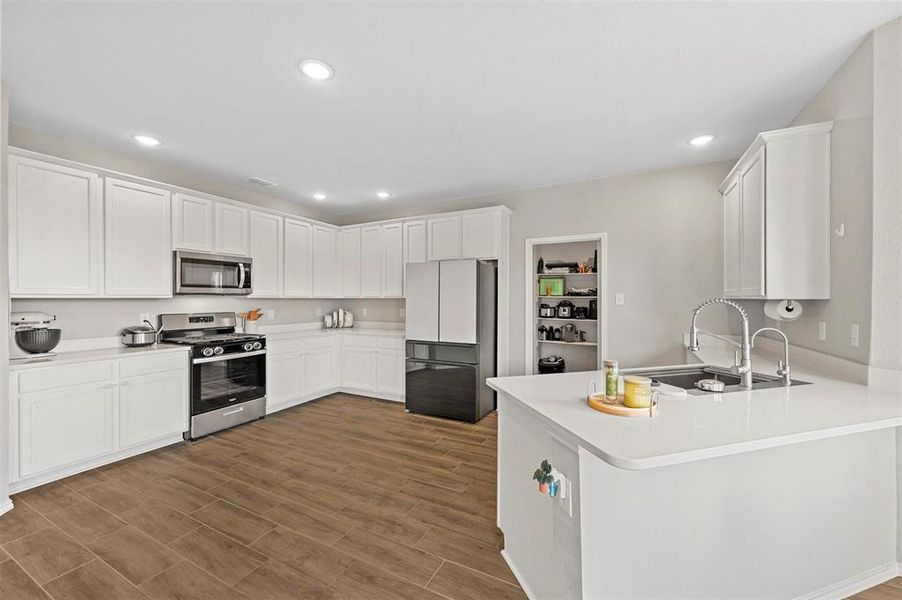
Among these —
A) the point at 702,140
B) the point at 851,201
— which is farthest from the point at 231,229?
the point at 851,201

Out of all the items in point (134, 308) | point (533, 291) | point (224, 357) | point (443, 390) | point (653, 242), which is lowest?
point (443, 390)

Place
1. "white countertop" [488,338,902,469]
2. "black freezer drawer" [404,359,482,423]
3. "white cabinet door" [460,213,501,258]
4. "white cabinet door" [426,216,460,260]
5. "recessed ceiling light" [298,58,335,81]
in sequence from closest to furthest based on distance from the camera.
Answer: "white countertop" [488,338,902,469] < "recessed ceiling light" [298,58,335,81] < "black freezer drawer" [404,359,482,423] < "white cabinet door" [460,213,501,258] < "white cabinet door" [426,216,460,260]

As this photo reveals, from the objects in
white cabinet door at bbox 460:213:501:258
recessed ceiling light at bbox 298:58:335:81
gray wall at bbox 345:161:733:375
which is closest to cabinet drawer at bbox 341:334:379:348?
white cabinet door at bbox 460:213:501:258

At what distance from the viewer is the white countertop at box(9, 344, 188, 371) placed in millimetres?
2578

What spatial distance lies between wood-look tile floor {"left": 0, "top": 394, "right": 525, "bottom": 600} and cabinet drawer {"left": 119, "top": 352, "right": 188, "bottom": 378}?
0.70 m

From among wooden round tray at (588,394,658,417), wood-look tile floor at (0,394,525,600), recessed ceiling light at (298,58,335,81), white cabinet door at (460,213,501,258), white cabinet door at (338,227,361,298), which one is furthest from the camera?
white cabinet door at (338,227,361,298)

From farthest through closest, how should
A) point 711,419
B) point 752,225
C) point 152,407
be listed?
point 152,407 → point 752,225 → point 711,419

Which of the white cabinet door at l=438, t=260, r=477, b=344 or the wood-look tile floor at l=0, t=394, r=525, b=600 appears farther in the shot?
the white cabinet door at l=438, t=260, r=477, b=344

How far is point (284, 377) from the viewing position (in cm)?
441

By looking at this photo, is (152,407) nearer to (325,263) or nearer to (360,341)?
(360,341)

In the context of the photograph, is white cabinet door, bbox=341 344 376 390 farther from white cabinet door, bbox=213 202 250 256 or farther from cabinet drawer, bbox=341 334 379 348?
white cabinet door, bbox=213 202 250 256

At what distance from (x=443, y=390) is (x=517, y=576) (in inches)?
100

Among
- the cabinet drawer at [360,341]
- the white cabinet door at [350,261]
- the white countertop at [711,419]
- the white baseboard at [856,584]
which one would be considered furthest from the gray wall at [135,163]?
the white baseboard at [856,584]

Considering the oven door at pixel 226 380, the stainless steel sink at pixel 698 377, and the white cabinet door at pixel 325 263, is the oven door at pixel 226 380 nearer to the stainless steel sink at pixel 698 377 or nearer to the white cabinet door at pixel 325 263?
the white cabinet door at pixel 325 263
